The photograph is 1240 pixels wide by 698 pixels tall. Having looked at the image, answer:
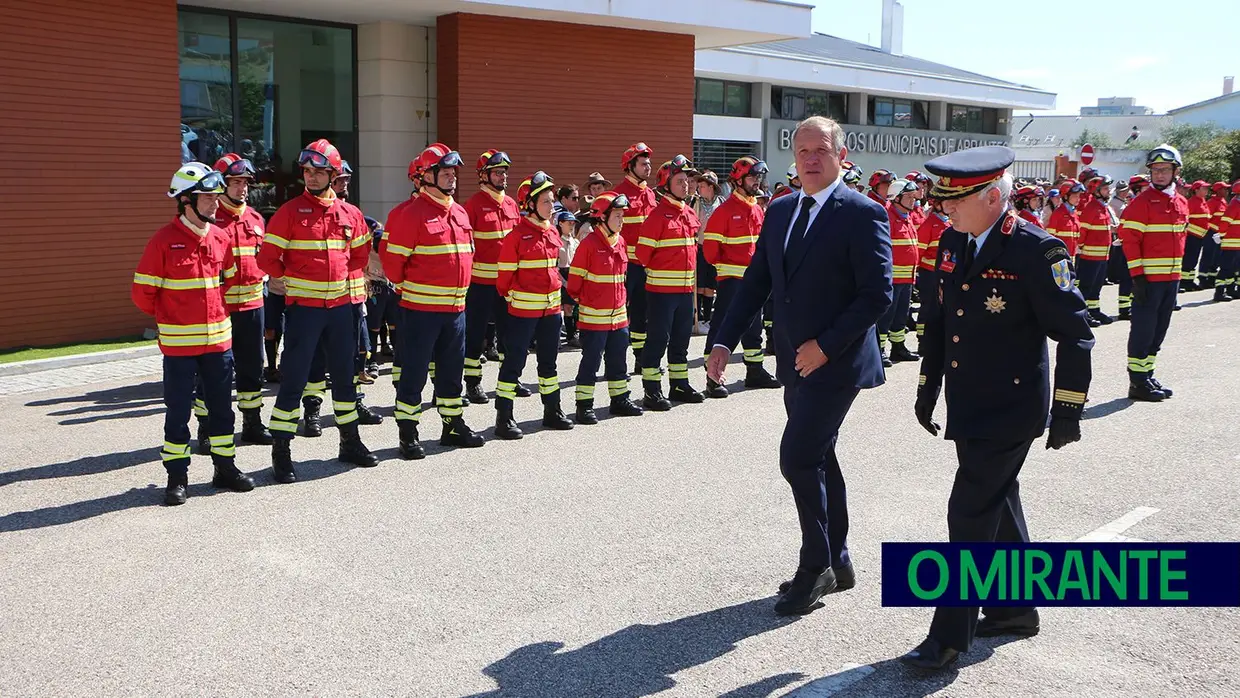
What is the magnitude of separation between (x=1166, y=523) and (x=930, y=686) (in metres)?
2.97

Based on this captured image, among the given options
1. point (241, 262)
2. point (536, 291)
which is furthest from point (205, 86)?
point (536, 291)

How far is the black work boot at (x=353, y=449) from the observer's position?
8.12 metres

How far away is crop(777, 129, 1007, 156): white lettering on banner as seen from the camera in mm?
34594

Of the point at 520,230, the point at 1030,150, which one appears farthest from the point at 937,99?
the point at 520,230

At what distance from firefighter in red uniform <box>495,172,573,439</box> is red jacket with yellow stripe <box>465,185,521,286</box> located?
3.79ft

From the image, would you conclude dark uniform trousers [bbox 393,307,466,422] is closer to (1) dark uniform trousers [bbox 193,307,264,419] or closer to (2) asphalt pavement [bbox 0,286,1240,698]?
(2) asphalt pavement [bbox 0,286,1240,698]

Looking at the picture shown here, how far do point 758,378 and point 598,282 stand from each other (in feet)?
8.03

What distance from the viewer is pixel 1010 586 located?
475cm

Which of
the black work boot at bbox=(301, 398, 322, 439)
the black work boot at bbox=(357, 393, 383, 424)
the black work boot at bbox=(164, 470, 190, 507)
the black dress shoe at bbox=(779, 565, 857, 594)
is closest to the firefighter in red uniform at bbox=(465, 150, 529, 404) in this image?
the black work boot at bbox=(357, 393, 383, 424)

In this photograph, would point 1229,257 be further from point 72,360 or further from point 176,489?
point 176,489

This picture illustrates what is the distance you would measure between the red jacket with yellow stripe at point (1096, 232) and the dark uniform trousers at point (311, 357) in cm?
1203

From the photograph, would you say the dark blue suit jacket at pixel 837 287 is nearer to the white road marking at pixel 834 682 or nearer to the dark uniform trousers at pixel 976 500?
the dark uniform trousers at pixel 976 500

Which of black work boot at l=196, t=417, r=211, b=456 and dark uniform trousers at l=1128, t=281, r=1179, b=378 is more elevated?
dark uniform trousers at l=1128, t=281, r=1179, b=378

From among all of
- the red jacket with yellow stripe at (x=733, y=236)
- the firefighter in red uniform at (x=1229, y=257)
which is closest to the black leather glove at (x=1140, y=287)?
the red jacket with yellow stripe at (x=733, y=236)
